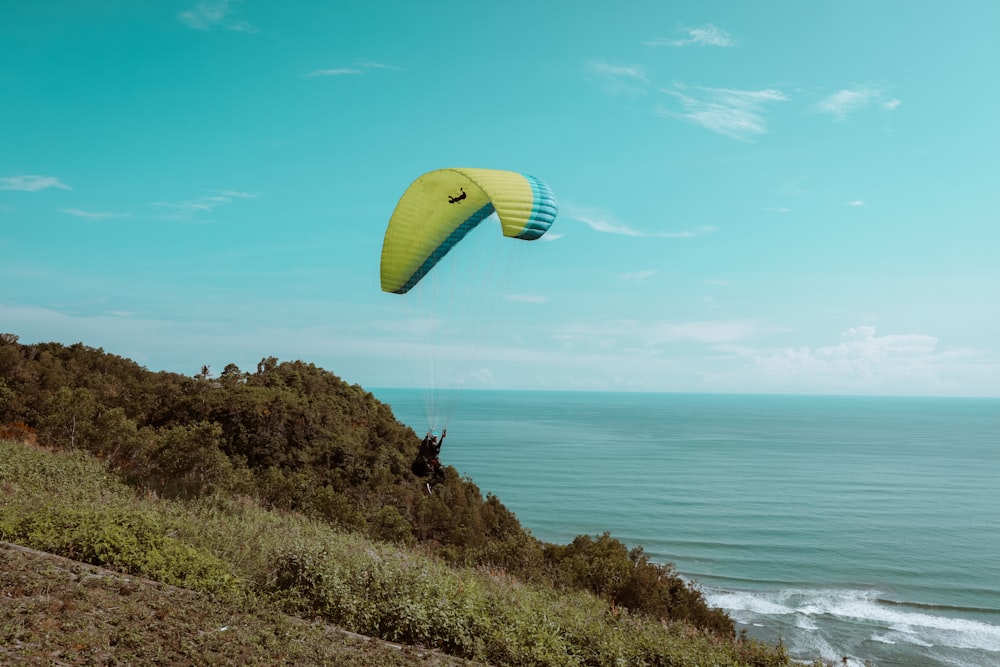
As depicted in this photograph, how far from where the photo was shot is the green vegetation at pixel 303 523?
27.3 ft

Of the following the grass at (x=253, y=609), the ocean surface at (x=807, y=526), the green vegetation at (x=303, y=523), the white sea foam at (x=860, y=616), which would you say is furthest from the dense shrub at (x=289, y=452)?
the ocean surface at (x=807, y=526)

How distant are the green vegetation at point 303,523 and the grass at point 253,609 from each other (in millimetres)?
35

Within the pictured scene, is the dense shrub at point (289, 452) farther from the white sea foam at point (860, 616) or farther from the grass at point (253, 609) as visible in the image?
the white sea foam at point (860, 616)

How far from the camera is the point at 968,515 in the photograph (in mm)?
42625

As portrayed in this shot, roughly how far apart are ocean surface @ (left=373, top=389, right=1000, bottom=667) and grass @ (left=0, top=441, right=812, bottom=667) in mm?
15235

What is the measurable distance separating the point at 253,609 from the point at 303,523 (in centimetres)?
710

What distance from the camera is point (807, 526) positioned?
127 ft

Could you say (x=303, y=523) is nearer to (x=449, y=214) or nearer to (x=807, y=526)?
(x=449, y=214)

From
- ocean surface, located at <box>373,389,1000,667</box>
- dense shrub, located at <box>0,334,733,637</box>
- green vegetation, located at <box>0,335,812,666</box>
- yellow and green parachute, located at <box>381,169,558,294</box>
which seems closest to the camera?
green vegetation, located at <box>0,335,812,666</box>

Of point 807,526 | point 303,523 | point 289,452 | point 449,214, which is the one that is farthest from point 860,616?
point 449,214

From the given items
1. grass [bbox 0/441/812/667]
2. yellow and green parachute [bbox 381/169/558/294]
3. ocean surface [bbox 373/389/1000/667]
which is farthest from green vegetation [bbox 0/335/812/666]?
ocean surface [bbox 373/389/1000/667]

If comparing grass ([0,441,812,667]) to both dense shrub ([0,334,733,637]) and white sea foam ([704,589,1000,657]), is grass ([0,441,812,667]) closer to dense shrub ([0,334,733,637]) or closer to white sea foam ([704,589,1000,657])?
dense shrub ([0,334,733,637])

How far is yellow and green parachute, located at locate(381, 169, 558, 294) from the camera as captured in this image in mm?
11789

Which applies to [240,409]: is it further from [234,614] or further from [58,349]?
[234,614]
